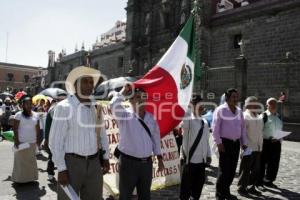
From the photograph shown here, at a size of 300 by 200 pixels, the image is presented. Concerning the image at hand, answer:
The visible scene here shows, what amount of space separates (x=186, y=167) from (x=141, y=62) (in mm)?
32488

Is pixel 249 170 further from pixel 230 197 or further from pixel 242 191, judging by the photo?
pixel 230 197

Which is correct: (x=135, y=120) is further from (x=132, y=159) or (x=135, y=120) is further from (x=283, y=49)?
(x=283, y=49)

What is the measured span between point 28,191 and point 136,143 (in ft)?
12.1

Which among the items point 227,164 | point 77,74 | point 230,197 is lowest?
point 230,197

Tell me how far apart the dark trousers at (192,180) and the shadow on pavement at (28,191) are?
2692 millimetres

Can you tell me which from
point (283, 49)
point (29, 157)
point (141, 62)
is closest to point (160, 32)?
point (141, 62)

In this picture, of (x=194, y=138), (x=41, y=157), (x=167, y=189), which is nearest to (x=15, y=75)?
(x=41, y=157)

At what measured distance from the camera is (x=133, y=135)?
198 inches

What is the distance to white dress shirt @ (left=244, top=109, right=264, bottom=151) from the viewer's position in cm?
768

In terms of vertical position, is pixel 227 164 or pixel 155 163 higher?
pixel 227 164

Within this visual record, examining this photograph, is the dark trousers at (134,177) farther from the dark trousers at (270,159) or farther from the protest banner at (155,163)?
the dark trousers at (270,159)

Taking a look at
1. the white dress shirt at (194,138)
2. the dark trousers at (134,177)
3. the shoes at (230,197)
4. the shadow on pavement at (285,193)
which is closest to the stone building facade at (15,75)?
the shadow on pavement at (285,193)

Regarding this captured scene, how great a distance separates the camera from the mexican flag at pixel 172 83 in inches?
269

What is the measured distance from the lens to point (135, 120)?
509cm
